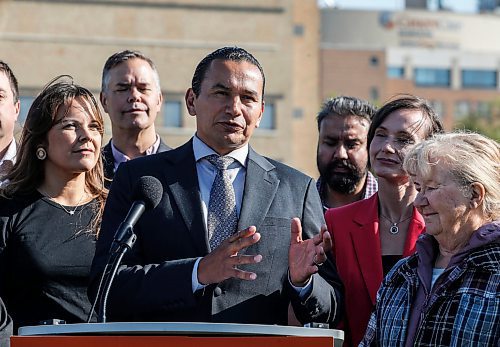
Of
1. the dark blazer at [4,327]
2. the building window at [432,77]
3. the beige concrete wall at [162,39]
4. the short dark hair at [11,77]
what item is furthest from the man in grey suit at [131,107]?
the building window at [432,77]

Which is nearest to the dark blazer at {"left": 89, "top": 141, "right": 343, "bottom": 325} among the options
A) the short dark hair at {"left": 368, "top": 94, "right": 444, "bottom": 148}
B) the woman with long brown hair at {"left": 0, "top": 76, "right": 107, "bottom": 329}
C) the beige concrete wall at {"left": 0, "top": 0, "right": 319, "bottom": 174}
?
the woman with long brown hair at {"left": 0, "top": 76, "right": 107, "bottom": 329}

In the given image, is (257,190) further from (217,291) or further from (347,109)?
(347,109)

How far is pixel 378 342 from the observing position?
224 inches

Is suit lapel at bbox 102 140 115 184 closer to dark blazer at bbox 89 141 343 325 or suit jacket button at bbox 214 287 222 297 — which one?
dark blazer at bbox 89 141 343 325

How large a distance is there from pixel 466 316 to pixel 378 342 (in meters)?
0.49

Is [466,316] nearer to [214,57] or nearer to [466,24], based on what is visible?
[214,57]

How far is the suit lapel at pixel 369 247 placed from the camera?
6.34 m

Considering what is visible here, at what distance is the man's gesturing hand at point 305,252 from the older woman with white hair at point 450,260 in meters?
0.42

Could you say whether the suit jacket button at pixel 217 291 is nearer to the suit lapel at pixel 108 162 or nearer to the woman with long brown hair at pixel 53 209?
the woman with long brown hair at pixel 53 209

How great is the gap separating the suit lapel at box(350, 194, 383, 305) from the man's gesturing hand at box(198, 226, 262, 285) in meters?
1.26

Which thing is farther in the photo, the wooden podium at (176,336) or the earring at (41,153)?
the earring at (41,153)

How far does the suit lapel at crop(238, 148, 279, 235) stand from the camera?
19.0 ft

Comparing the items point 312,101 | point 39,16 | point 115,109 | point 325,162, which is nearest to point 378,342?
point 325,162

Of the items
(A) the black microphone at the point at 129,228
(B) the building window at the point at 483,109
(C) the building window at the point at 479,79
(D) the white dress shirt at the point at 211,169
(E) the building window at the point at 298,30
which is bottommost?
(B) the building window at the point at 483,109
